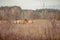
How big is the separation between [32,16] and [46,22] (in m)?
0.29

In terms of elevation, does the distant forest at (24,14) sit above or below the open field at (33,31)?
above

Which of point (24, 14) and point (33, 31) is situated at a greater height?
point (24, 14)

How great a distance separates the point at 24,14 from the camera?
9.79 feet

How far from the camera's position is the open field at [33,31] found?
2.92 meters

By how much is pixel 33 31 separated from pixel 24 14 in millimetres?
362

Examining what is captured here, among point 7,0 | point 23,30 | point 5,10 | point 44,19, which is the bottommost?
point 23,30

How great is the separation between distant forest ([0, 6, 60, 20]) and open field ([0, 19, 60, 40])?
10 centimetres

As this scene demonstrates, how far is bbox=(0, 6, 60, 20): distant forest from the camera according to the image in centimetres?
297

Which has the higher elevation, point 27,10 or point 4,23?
point 27,10

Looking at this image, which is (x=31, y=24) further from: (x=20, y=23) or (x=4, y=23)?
(x=4, y=23)

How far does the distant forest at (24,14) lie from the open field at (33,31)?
100 mm

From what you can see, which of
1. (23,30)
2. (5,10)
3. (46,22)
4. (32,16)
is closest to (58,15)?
(46,22)

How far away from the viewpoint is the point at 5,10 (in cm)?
298

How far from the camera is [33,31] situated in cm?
293
